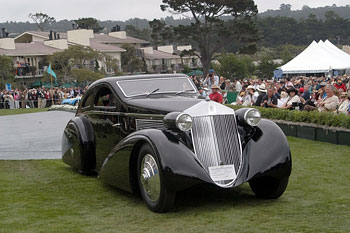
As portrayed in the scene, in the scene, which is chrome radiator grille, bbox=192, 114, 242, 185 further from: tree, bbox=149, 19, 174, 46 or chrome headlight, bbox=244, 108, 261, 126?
tree, bbox=149, 19, 174, 46

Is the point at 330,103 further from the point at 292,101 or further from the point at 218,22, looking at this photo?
the point at 218,22

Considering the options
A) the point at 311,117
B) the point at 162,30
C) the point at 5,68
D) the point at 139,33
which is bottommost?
the point at 311,117

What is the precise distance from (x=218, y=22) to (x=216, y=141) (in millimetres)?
55640

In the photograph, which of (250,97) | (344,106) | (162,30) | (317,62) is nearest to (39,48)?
(162,30)

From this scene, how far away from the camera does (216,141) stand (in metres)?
6.85

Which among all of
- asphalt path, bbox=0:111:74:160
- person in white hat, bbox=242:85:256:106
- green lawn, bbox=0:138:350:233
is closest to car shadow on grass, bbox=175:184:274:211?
green lawn, bbox=0:138:350:233

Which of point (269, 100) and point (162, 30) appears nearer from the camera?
point (269, 100)

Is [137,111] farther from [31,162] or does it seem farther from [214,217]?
[31,162]

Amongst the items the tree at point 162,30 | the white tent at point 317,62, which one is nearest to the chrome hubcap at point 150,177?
the white tent at point 317,62

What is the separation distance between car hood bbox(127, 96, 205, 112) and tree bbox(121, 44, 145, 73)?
6530 centimetres

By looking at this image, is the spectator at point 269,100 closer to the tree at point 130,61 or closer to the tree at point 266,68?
the tree at point 266,68

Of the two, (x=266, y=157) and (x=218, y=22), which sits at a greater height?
(x=218, y=22)

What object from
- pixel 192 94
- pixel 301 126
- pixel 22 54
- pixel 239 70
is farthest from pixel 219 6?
pixel 192 94

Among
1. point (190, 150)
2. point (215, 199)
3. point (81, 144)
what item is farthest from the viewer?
point (81, 144)
